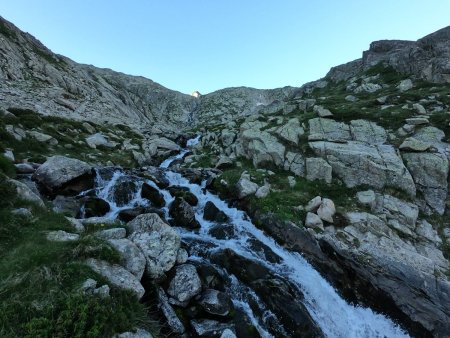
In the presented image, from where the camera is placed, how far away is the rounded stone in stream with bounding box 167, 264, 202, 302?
37.8ft

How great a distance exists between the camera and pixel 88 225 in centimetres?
1355

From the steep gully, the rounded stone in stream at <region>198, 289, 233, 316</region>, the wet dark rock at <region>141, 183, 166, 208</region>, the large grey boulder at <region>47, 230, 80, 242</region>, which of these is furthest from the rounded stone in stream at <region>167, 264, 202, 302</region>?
the wet dark rock at <region>141, 183, 166, 208</region>

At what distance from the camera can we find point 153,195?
21344 millimetres

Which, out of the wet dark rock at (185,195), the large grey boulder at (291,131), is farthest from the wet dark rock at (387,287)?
the large grey boulder at (291,131)

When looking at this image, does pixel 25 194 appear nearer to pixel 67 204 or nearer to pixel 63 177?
pixel 67 204

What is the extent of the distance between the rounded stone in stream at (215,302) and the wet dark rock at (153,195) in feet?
33.4

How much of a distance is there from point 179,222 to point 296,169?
12098mm

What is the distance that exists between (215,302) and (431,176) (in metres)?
19.2

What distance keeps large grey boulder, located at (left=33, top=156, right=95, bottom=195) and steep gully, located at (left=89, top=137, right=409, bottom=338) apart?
2.88 meters

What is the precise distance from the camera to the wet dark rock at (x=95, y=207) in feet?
58.9

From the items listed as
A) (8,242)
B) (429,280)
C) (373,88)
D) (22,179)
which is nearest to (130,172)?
(22,179)

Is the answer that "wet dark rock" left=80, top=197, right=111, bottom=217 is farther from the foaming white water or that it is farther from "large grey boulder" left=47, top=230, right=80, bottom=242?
"large grey boulder" left=47, top=230, right=80, bottom=242

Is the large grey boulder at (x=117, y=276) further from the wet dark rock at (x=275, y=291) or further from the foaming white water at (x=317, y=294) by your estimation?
the foaming white water at (x=317, y=294)

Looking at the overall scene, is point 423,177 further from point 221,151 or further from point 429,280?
point 221,151
